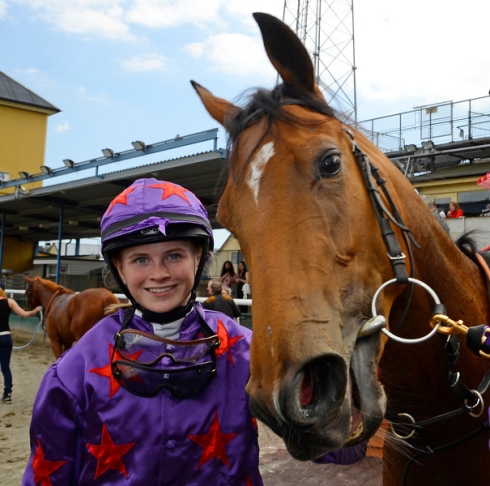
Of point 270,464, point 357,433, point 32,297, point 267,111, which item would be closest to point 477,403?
point 357,433

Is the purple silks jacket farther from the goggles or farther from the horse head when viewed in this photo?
the horse head

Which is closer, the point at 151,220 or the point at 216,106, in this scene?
the point at 151,220

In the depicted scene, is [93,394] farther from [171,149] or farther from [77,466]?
[171,149]

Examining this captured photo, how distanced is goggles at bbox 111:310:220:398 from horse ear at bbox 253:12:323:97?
38.2 inches

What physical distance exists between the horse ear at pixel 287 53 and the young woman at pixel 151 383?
0.58 metres

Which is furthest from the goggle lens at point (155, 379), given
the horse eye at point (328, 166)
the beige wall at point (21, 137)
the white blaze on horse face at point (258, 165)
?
the beige wall at point (21, 137)

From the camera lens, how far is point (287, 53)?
177 cm

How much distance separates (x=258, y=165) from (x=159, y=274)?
1.68 feet

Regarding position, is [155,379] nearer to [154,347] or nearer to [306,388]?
[154,347]

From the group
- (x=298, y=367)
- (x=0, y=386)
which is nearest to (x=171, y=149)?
(x=0, y=386)

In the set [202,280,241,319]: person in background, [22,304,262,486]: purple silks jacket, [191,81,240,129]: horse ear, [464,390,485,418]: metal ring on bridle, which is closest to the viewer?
[22,304,262,486]: purple silks jacket

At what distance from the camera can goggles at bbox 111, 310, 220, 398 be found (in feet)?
5.31

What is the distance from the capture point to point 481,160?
46.4 ft

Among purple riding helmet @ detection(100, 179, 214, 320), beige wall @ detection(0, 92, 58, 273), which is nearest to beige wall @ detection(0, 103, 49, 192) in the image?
beige wall @ detection(0, 92, 58, 273)
